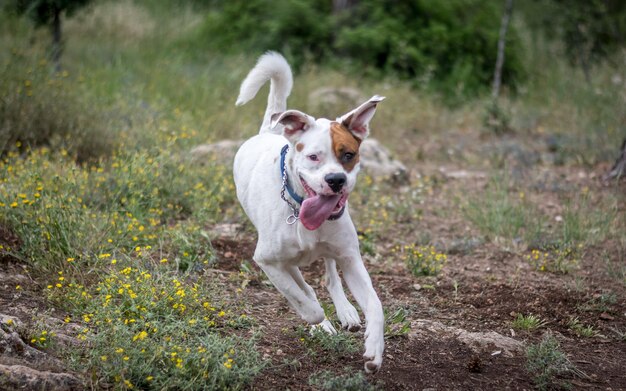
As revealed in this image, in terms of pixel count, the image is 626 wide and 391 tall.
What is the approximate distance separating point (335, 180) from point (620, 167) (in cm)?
531

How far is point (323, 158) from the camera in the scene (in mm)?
3879

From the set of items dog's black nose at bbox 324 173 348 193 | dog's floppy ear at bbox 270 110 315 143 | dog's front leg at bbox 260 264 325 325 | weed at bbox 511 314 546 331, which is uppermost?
dog's floppy ear at bbox 270 110 315 143

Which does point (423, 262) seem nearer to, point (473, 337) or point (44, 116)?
point (473, 337)

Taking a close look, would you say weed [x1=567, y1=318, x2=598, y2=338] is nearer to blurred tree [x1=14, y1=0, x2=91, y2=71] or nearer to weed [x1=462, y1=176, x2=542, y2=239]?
weed [x1=462, y1=176, x2=542, y2=239]

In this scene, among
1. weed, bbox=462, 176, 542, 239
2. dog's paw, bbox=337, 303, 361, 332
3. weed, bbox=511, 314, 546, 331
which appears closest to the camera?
dog's paw, bbox=337, 303, 361, 332

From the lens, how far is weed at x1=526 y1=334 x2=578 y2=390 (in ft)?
13.6

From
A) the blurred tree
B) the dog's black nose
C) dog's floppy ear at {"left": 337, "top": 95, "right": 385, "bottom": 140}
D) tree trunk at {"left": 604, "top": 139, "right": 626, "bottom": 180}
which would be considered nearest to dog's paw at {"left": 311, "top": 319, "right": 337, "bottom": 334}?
the dog's black nose

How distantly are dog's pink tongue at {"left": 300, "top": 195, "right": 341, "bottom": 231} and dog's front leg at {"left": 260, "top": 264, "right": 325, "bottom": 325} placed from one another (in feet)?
1.71

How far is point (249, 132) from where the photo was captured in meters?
8.77

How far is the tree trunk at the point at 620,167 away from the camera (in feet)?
26.2

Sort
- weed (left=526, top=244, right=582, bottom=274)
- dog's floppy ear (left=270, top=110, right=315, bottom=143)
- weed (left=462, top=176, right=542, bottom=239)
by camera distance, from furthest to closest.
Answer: weed (left=462, top=176, right=542, bottom=239) → weed (left=526, top=244, right=582, bottom=274) → dog's floppy ear (left=270, top=110, right=315, bottom=143)

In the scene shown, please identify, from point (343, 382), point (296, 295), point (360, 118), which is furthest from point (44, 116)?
point (343, 382)

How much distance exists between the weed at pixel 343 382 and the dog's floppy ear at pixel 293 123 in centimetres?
125


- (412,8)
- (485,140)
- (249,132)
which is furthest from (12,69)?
(412,8)
